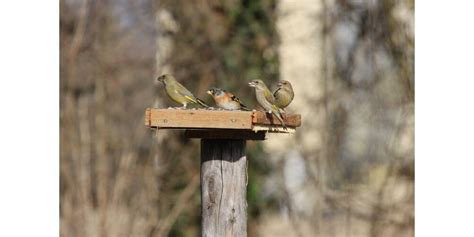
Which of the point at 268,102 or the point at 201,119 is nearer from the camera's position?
the point at 201,119

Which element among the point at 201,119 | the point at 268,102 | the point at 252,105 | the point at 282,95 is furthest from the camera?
the point at 252,105

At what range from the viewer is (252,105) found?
369 inches

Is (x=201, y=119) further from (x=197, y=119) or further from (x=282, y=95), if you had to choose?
(x=282, y=95)

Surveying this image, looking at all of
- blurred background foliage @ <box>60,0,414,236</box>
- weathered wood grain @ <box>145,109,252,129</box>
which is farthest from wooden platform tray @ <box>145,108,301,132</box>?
blurred background foliage @ <box>60,0,414,236</box>

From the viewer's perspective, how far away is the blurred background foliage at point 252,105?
31.7 ft

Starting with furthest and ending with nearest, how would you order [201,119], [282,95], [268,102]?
[282,95], [268,102], [201,119]

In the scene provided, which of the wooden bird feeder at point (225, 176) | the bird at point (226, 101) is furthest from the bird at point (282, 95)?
the bird at point (226, 101)

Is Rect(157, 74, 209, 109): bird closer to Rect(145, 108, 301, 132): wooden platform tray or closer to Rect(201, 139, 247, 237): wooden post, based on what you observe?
Rect(201, 139, 247, 237): wooden post

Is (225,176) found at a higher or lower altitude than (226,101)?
lower

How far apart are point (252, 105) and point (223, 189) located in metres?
4.39

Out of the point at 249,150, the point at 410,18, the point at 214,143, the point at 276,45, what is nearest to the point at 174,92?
the point at 214,143

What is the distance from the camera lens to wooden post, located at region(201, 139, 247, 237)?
5.01m

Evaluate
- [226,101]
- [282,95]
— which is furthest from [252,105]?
[226,101]

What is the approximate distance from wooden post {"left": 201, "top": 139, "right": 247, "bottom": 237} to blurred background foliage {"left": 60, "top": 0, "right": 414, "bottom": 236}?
4.30 metres
